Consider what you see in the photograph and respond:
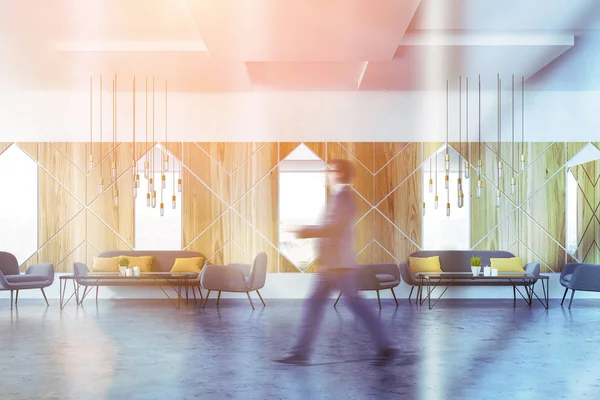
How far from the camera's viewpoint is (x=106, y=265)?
28.8ft

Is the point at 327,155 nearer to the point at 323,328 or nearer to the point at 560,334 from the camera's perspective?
the point at 323,328

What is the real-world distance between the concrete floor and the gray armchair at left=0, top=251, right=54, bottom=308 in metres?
0.59

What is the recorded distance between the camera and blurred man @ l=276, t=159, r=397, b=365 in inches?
173

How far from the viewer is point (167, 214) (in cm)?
928

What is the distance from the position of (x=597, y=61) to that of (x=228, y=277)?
5739 millimetres

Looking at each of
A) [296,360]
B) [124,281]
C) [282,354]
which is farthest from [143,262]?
[296,360]

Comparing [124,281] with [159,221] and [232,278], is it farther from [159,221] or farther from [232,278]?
[232,278]

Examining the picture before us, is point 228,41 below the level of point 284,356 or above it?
above

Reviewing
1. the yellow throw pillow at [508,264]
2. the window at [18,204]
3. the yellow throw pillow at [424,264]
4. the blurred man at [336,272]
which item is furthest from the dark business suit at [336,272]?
the window at [18,204]

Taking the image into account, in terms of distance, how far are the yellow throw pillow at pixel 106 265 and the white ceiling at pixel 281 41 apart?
271 cm

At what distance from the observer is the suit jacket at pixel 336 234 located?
176 inches

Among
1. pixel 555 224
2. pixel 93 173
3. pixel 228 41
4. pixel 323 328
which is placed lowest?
pixel 323 328

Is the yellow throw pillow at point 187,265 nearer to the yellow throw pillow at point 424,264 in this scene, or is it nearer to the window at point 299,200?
the window at point 299,200

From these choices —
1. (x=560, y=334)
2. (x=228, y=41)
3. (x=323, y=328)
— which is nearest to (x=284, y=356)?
(x=323, y=328)
